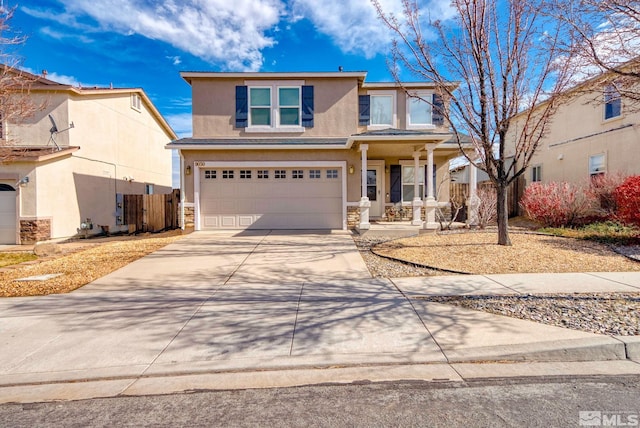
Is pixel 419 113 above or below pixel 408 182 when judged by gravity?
above

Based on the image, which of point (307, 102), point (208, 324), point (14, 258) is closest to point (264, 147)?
point (307, 102)

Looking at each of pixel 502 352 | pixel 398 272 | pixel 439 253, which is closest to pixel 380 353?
pixel 502 352

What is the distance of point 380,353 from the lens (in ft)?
12.0

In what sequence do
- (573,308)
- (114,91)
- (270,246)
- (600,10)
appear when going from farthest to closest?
(114,91) → (270,246) → (600,10) → (573,308)

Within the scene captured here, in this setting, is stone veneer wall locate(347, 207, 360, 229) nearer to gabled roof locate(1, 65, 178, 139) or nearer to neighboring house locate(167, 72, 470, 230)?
neighboring house locate(167, 72, 470, 230)

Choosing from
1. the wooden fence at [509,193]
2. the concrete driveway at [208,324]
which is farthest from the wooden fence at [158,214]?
the wooden fence at [509,193]

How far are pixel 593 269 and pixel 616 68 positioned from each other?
3.83 meters

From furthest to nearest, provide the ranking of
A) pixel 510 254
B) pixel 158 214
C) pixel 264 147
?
pixel 158 214 < pixel 264 147 < pixel 510 254

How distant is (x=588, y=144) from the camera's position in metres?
14.7

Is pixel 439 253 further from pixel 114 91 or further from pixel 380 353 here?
pixel 114 91

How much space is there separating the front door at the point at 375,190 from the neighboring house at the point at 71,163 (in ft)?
39.0

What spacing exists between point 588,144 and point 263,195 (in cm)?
1450

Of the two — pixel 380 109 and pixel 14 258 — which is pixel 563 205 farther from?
pixel 14 258

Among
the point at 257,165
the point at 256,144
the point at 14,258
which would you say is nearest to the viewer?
the point at 14,258
